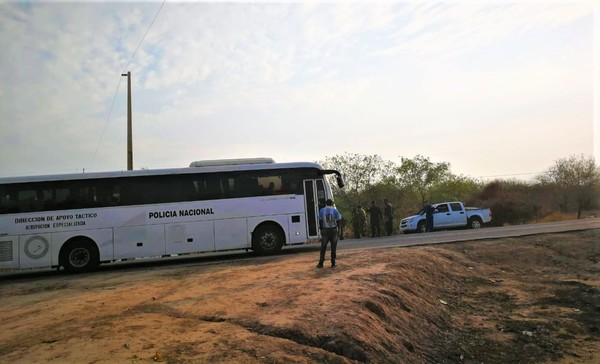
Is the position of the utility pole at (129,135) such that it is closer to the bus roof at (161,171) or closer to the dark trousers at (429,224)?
the bus roof at (161,171)

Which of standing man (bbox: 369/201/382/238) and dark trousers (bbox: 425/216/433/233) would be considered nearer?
standing man (bbox: 369/201/382/238)

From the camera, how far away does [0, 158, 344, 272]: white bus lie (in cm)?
1480

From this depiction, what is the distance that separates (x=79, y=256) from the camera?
1519cm

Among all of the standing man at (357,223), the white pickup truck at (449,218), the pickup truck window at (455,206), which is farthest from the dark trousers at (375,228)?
the pickup truck window at (455,206)

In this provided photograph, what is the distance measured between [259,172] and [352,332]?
10.6 meters

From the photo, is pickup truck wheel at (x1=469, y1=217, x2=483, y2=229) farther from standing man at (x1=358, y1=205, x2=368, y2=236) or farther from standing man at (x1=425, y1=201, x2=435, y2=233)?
standing man at (x1=358, y1=205, x2=368, y2=236)

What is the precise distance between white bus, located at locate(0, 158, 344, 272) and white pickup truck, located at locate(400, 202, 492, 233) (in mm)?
12349

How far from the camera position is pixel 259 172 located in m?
16.5

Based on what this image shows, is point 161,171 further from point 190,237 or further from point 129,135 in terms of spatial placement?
point 129,135

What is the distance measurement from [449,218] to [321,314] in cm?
2226

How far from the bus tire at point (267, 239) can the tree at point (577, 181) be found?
37959mm

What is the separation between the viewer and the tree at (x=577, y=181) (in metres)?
45.0

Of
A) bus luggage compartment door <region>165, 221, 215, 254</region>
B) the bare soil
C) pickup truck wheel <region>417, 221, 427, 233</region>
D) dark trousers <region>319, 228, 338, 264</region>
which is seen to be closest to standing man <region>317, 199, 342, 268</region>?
dark trousers <region>319, 228, 338, 264</region>

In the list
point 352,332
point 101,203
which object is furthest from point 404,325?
point 101,203
